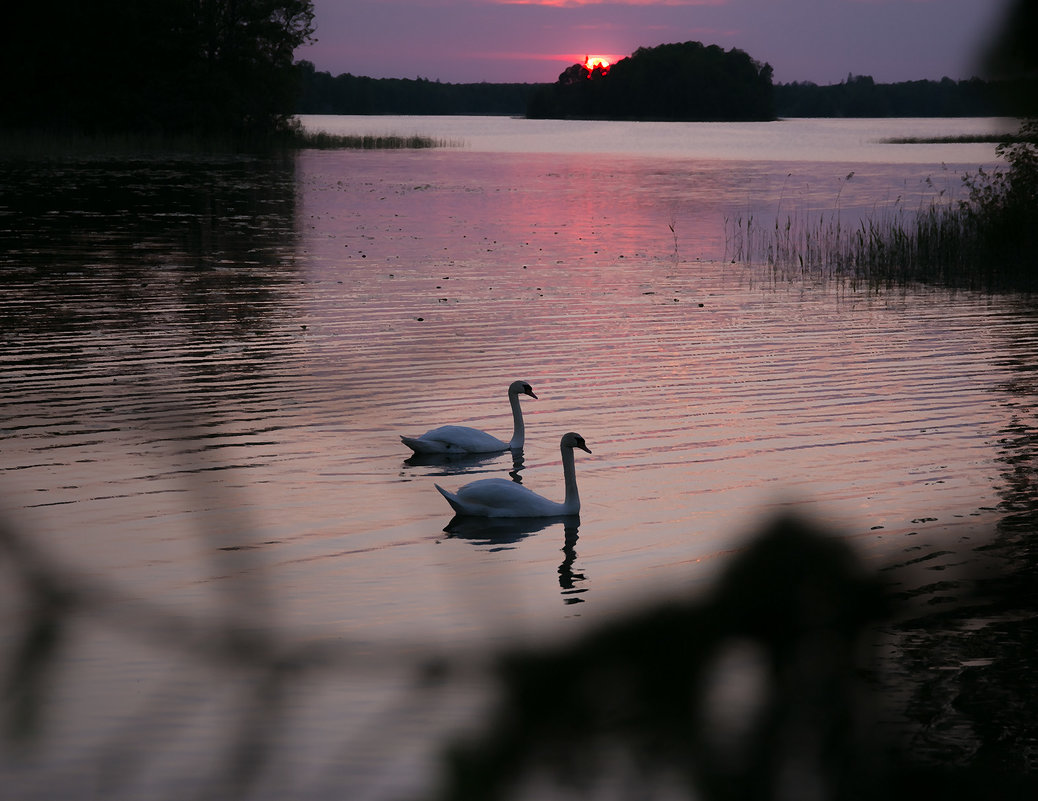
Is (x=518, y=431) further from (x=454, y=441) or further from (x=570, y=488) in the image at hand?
(x=570, y=488)

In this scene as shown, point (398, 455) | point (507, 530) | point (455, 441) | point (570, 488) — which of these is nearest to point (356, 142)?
point (455, 441)

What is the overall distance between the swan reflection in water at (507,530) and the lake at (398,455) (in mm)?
74

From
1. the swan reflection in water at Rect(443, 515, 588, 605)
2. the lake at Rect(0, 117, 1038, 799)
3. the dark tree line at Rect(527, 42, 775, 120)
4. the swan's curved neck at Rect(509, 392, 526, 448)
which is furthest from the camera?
the dark tree line at Rect(527, 42, 775, 120)

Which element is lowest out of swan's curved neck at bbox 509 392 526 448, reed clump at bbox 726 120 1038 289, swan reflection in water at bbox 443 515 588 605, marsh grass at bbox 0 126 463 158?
swan reflection in water at bbox 443 515 588 605

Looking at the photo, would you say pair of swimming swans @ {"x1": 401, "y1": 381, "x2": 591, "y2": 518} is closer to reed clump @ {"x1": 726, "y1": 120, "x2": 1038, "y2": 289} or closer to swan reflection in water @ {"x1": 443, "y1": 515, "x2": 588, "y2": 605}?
swan reflection in water @ {"x1": 443, "y1": 515, "x2": 588, "y2": 605}

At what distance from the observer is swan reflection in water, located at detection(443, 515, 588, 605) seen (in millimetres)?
10132

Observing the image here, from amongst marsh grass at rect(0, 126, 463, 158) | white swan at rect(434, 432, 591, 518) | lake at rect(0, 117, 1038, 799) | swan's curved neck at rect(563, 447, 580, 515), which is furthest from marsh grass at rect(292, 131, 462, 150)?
white swan at rect(434, 432, 591, 518)

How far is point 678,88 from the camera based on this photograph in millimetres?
157875

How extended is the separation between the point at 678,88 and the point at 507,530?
15303 cm

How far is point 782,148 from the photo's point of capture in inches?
3782

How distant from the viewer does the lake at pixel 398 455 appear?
1272mm

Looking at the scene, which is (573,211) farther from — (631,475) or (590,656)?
(590,656)

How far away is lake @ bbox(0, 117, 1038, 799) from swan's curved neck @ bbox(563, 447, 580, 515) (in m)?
0.17

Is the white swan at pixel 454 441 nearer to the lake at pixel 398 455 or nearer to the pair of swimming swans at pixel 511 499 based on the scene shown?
the lake at pixel 398 455
